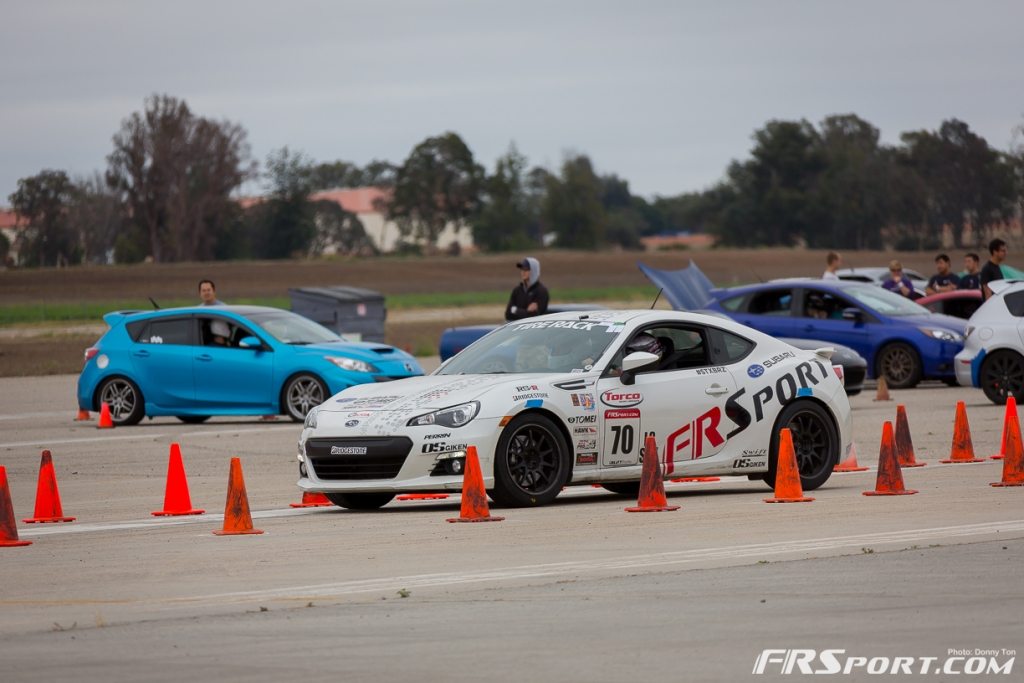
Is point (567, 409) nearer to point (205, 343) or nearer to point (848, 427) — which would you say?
point (848, 427)

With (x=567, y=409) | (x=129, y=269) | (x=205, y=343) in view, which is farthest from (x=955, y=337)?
(x=129, y=269)

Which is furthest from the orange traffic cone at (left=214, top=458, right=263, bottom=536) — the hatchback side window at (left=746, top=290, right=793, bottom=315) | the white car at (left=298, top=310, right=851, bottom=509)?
the hatchback side window at (left=746, top=290, right=793, bottom=315)

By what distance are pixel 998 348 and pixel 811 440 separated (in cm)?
849

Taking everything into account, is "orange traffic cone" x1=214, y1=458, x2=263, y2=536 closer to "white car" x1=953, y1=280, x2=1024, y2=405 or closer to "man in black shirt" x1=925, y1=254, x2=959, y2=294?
"white car" x1=953, y1=280, x2=1024, y2=405

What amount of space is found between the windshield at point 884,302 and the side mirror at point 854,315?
0.67ft

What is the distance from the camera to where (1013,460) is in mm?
13375

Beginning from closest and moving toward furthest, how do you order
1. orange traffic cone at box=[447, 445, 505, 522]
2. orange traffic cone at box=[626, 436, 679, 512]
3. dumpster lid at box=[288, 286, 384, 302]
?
orange traffic cone at box=[447, 445, 505, 522]
orange traffic cone at box=[626, 436, 679, 512]
dumpster lid at box=[288, 286, 384, 302]

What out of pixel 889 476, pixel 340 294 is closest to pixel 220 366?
pixel 889 476

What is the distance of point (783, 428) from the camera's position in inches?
531

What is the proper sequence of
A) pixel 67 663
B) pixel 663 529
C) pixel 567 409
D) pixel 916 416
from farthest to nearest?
pixel 916 416, pixel 567 409, pixel 663 529, pixel 67 663

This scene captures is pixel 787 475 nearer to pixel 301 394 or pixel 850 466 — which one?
pixel 850 466

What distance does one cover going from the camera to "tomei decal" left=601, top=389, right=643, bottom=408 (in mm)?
12766

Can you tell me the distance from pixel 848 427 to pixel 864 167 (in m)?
120

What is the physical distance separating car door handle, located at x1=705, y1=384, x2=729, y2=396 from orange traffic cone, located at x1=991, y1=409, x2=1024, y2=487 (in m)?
2.14
